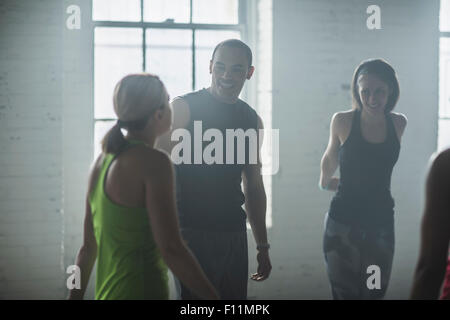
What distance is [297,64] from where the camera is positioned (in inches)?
151

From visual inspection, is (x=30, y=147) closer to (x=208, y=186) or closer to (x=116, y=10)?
(x=116, y=10)

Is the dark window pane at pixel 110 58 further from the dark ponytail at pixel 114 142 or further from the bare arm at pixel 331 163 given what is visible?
the dark ponytail at pixel 114 142

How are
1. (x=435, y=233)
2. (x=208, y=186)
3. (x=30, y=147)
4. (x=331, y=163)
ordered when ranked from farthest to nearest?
(x=30, y=147) < (x=331, y=163) < (x=208, y=186) < (x=435, y=233)

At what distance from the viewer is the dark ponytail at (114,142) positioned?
149 cm

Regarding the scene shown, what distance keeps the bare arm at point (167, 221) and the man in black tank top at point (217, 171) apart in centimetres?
73

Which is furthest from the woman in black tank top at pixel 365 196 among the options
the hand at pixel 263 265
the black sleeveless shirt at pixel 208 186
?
the black sleeveless shirt at pixel 208 186

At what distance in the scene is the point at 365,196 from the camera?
2496mm

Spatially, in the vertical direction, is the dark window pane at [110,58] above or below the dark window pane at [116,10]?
below

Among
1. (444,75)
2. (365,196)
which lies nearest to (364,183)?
(365,196)

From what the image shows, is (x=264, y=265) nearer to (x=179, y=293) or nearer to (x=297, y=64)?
(x=179, y=293)

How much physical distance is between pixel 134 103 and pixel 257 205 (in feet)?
3.70

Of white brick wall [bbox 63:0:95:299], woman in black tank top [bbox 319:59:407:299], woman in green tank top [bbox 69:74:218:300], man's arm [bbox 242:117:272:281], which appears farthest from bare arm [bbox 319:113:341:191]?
white brick wall [bbox 63:0:95:299]

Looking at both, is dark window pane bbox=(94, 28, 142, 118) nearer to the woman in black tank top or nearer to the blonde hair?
the woman in black tank top

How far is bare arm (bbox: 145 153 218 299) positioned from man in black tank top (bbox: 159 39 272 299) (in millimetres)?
733
